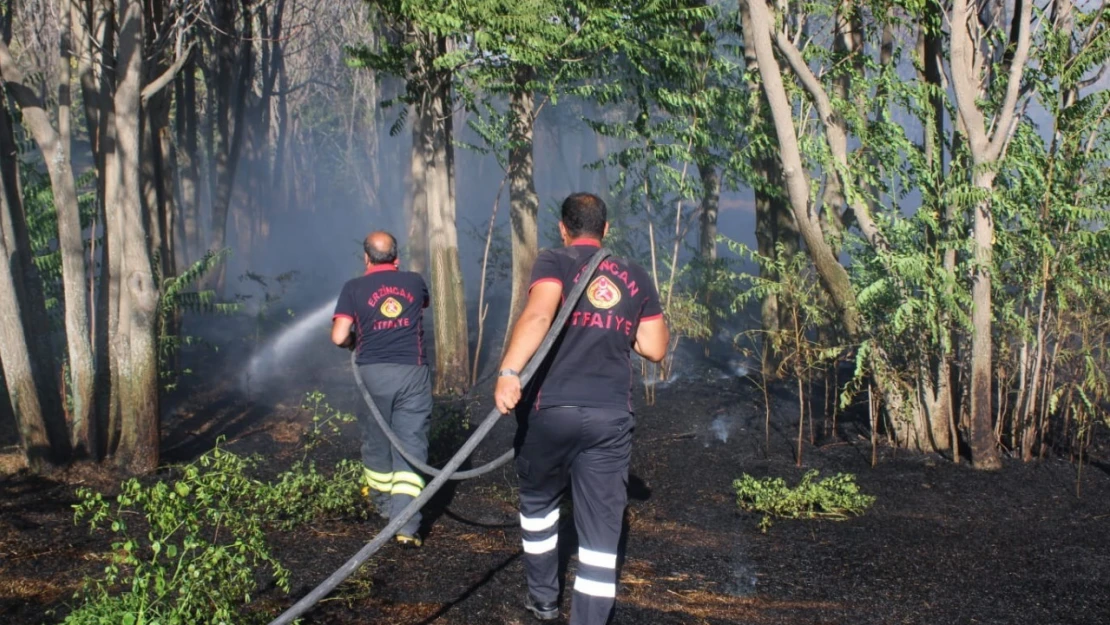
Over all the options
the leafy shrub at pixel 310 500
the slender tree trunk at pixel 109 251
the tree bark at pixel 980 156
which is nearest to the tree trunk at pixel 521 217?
the slender tree trunk at pixel 109 251

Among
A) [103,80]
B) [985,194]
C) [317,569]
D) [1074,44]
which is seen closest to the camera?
[317,569]

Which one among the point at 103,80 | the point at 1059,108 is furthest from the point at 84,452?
the point at 1059,108

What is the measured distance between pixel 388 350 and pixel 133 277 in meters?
2.70

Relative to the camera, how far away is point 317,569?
5383 millimetres

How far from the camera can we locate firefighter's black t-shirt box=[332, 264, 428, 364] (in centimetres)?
616

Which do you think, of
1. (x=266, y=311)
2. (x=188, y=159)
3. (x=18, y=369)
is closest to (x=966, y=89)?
(x=18, y=369)

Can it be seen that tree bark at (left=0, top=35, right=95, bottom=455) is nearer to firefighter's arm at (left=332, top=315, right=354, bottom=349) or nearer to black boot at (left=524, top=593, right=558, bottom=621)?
firefighter's arm at (left=332, top=315, right=354, bottom=349)

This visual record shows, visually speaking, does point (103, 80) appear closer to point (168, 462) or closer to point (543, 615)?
point (168, 462)

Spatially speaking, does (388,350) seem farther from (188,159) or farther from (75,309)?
(188,159)

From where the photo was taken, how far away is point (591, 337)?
437 centimetres

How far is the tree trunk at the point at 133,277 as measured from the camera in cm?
758

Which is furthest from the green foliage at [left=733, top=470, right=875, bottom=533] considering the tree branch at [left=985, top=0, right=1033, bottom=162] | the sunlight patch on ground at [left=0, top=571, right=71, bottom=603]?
the sunlight patch on ground at [left=0, top=571, right=71, bottom=603]

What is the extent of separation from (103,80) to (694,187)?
6.86m

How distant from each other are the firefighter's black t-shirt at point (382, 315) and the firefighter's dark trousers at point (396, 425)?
0.27 ft
